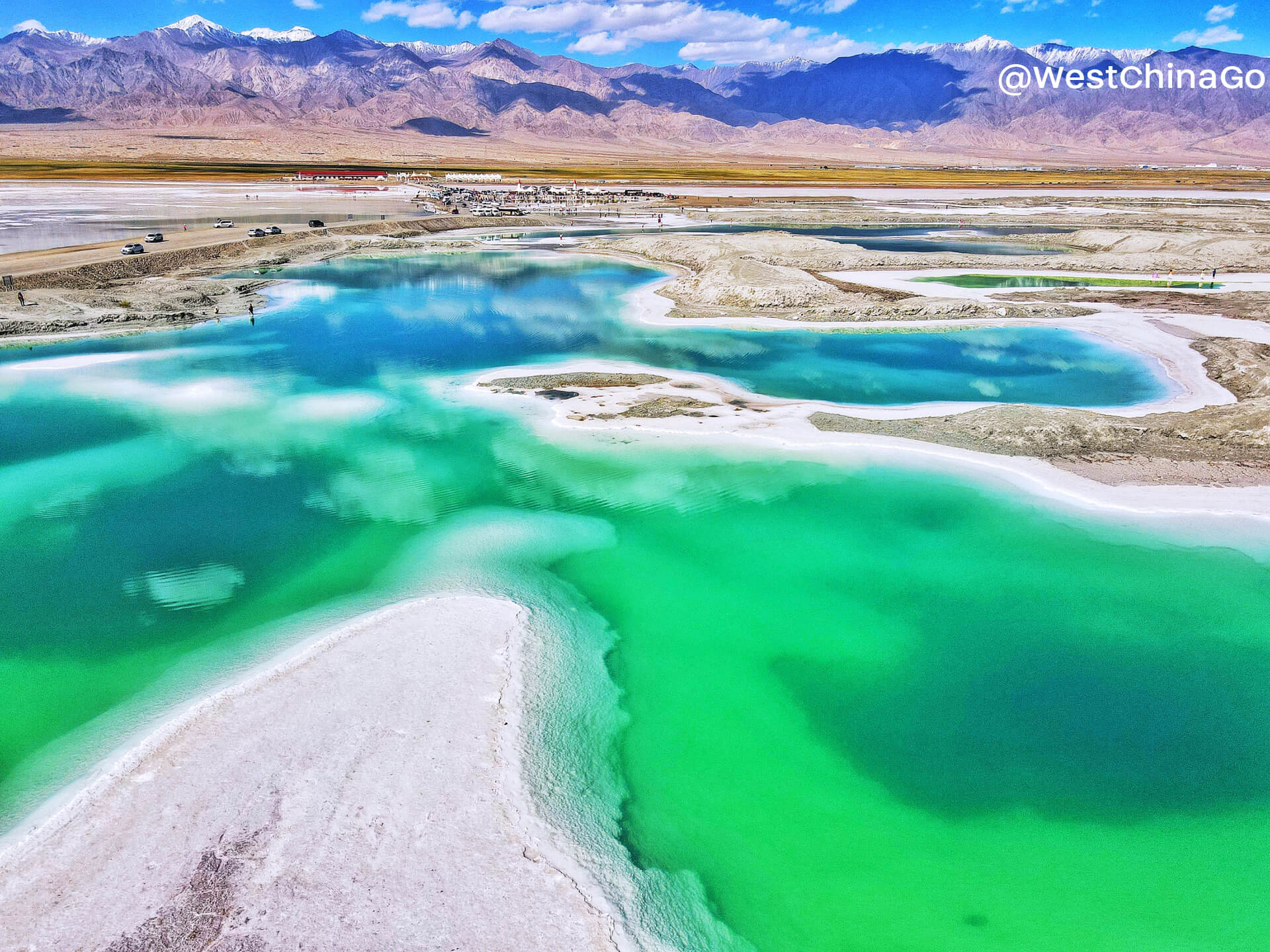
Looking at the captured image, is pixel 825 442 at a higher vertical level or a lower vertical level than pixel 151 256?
lower

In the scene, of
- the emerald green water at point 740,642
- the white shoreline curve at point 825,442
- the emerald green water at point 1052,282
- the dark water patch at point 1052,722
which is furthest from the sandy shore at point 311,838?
the emerald green water at point 1052,282

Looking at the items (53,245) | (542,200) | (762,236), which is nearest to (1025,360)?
(762,236)

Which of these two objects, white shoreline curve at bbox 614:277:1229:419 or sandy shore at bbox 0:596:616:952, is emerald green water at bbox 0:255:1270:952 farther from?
white shoreline curve at bbox 614:277:1229:419

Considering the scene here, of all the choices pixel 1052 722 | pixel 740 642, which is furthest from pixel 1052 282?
pixel 740 642

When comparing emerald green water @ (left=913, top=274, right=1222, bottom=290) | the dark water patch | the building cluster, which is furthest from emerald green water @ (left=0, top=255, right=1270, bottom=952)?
the building cluster

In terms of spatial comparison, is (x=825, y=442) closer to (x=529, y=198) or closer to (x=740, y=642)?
(x=740, y=642)

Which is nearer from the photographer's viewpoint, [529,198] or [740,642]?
[740,642]
